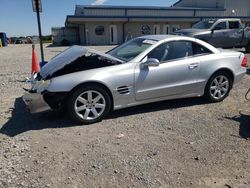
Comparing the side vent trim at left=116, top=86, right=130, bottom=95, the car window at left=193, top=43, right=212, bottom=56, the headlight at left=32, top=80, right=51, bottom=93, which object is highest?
the car window at left=193, top=43, right=212, bottom=56

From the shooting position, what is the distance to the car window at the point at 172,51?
510 centimetres

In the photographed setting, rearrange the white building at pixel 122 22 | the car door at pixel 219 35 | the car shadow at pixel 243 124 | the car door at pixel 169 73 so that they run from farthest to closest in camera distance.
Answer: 1. the white building at pixel 122 22
2. the car door at pixel 219 35
3. the car door at pixel 169 73
4. the car shadow at pixel 243 124

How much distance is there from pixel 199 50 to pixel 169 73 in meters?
0.97

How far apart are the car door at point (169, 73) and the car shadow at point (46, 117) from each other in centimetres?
41

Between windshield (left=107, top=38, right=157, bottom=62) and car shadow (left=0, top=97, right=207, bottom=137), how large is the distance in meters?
1.08

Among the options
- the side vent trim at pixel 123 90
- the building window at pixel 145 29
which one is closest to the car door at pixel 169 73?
the side vent trim at pixel 123 90

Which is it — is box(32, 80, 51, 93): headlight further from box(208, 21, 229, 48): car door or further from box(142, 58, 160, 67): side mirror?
box(208, 21, 229, 48): car door

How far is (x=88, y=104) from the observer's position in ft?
15.0

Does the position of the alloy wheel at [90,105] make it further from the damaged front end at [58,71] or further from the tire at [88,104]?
the damaged front end at [58,71]

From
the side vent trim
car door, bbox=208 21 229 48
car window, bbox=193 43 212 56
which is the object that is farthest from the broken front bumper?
car door, bbox=208 21 229 48

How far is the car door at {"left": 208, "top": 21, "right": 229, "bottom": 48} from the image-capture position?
45.8 ft

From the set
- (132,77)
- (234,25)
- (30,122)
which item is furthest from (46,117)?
(234,25)

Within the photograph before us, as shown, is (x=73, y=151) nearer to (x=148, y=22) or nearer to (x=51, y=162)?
(x=51, y=162)

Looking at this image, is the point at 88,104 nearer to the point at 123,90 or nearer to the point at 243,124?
the point at 123,90
